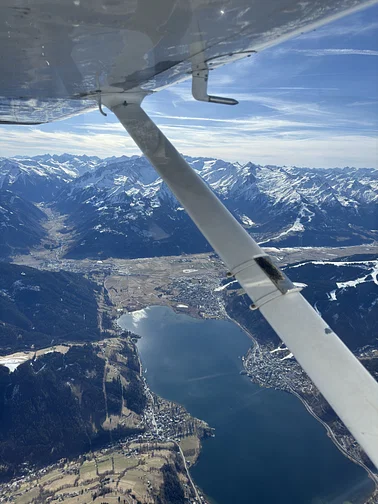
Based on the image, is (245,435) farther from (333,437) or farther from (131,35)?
(131,35)

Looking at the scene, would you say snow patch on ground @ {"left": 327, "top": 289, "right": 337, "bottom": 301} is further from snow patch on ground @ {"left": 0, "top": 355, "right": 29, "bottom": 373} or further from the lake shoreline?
snow patch on ground @ {"left": 0, "top": 355, "right": 29, "bottom": 373}

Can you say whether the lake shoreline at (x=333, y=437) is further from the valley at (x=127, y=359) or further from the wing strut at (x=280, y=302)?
the wing strut at (x=280, y=302)

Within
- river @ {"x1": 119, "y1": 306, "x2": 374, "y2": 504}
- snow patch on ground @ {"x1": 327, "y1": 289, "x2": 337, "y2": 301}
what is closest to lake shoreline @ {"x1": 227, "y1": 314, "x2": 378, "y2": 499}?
river @ {"x1": 119, "y1": 306, "x2": 374, "y2": 504}

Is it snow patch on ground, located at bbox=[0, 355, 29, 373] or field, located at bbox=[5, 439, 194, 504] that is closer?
field, located at bbox=[5, 439, 194, 504]

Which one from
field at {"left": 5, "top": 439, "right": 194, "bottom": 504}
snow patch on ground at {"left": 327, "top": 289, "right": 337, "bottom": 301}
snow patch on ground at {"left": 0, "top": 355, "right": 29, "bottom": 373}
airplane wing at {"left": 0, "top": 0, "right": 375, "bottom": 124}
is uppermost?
snow patch on ground at {"left": 0, "top": 355, "right": 29, "bottom": 373}

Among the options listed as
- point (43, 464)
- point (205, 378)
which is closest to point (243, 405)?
point (205, 378)

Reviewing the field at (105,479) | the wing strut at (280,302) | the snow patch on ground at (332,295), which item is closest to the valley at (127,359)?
the field at (105,479)

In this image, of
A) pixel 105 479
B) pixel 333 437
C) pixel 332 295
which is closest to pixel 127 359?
pixel 105 479

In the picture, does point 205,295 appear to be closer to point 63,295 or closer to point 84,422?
point 63,295
